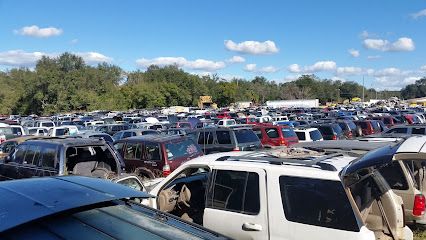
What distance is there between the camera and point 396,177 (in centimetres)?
764

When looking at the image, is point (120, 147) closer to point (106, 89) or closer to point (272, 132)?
point (272, 132)

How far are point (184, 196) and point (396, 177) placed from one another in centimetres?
385

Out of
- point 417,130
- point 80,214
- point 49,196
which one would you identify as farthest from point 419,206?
point 417,130

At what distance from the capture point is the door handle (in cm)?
454

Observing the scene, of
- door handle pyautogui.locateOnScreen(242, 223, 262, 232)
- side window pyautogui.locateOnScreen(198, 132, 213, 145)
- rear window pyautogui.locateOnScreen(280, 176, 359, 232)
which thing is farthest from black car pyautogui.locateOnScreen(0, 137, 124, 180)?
side window pyautogui.locateOnScreen(198, 132, 213, 145)

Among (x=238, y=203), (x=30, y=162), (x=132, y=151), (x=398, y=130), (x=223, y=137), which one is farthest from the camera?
(x=398, y=130)

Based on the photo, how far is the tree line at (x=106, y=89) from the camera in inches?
3617

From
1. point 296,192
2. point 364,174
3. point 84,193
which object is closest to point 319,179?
point 296,192

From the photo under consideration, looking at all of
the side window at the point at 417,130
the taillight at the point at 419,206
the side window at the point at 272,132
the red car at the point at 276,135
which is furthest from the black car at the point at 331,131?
the taillight at the point at 419,206

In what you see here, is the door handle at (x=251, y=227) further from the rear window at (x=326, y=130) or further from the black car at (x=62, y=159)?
the rear window at (x=326, y=130)

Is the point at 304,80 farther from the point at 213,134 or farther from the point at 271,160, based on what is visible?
the point at 271,160

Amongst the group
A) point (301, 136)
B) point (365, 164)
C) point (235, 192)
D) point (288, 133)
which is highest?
point (365, 164)

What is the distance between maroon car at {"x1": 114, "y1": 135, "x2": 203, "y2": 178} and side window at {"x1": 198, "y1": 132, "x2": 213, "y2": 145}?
12.6ft

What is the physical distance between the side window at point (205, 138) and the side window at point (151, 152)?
436 centimetres
